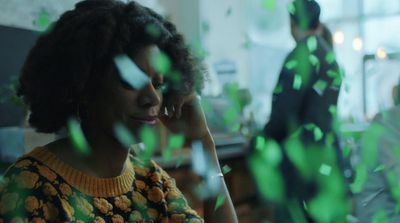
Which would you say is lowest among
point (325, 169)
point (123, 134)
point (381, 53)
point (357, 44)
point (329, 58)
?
point (325, 169)

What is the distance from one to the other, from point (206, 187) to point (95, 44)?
1.16 ft

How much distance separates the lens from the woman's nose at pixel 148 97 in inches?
26.4

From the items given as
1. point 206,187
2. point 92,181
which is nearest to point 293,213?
point 206,187

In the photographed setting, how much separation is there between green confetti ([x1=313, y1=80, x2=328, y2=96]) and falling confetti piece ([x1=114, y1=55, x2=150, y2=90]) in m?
0.82

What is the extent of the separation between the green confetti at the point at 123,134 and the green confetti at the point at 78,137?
53 mm

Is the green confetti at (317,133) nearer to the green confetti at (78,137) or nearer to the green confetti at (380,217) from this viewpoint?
the green confetti at (380,217)

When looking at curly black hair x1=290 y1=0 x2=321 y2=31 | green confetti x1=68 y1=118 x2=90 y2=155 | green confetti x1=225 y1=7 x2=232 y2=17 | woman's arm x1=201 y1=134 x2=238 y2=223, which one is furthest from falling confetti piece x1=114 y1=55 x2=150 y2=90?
green confetti x1=225 y1=7 x2=232 y2=17

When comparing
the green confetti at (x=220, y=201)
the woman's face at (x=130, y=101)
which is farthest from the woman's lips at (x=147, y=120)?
the green confetti at (x=220, y=201)

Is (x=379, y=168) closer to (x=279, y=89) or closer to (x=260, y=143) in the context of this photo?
(x=279, y=89)

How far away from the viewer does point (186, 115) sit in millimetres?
836

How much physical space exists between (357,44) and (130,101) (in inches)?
85.9

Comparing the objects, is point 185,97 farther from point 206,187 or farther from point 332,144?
point 332,144

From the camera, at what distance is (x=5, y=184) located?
612 millimetres

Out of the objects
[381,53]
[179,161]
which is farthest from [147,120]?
[381,53]
